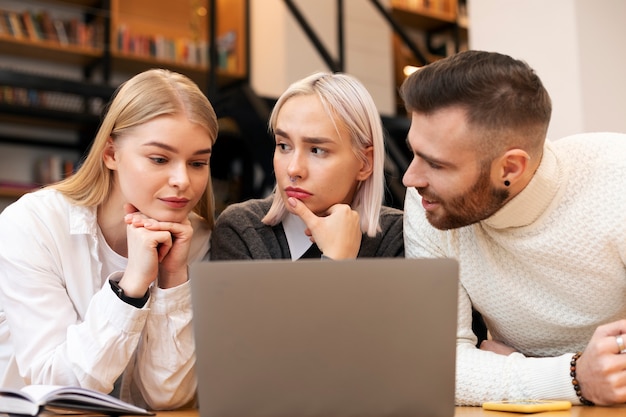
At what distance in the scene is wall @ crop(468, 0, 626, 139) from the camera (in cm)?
291

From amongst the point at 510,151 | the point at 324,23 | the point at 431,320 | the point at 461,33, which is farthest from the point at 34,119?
the point at 431,320

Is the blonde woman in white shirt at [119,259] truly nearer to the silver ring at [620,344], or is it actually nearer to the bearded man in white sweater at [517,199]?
the bearded man in white sweater at [517,199]

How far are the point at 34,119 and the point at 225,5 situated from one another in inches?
73.2

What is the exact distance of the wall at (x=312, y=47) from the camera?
5.30 metres

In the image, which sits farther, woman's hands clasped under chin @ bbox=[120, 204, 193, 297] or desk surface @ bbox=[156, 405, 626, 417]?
woman's hands clasped under chin @ bbox=[120, 204, 193, 297]

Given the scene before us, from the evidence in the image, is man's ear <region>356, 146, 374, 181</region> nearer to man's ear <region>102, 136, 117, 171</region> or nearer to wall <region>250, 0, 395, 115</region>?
man's ear <region>102, 136, 117, 171</region>

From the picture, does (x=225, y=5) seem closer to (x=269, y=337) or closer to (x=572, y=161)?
(x=572, y=161)

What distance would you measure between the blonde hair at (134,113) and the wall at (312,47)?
368 cm

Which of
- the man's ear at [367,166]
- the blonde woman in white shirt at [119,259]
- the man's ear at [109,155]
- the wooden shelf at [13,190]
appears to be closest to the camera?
the blonde woman in white shirt at [119,259]

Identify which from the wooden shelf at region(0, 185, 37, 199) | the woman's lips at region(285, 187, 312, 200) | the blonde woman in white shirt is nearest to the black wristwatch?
the blonde woman in white shirt

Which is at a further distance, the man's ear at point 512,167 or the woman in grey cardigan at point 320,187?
the woman in grey cardigan at point 320,187

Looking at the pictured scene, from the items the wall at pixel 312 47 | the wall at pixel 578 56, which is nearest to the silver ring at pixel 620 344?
the wall at pixel 578 56

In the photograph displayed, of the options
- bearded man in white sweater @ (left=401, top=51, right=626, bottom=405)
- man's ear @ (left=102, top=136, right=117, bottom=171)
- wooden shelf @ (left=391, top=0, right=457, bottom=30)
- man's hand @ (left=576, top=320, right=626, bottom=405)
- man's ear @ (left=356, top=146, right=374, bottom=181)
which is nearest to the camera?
man's hand @ (left=576, top=320, right=626, bottom=405)

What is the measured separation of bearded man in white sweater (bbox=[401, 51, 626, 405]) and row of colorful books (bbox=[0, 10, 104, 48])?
4.13 meters
